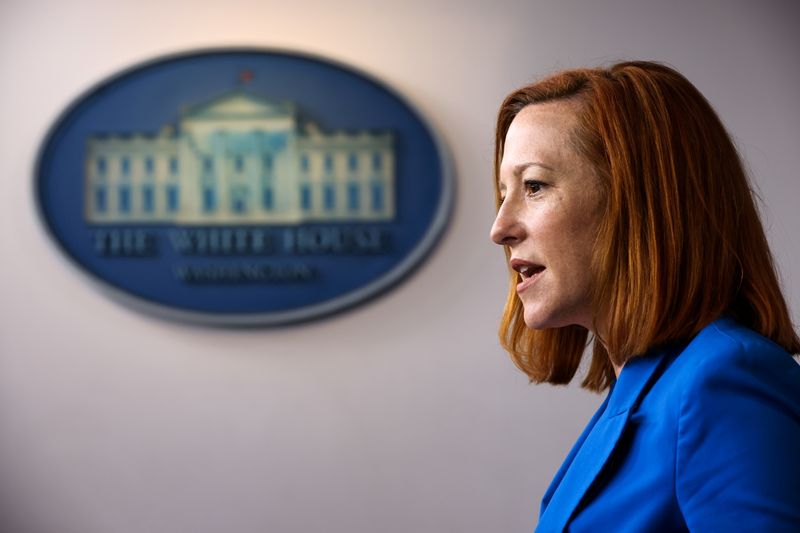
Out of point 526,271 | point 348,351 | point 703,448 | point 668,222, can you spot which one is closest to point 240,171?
point 348,351

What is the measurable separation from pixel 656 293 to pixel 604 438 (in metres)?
0.18

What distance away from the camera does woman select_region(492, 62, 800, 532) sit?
0.84 metres

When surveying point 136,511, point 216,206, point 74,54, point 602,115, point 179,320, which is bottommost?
point 136,511

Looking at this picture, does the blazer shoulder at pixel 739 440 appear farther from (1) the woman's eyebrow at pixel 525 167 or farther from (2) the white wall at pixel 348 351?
(2) the white wall at pixel 348 351

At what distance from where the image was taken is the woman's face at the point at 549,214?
111 cm

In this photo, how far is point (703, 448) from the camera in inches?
33.2

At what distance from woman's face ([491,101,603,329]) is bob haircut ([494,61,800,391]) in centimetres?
2

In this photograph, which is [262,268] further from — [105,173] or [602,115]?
[602,115]

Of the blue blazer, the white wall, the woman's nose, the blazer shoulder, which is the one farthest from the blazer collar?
the white wall

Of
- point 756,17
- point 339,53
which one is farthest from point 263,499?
point 756,17

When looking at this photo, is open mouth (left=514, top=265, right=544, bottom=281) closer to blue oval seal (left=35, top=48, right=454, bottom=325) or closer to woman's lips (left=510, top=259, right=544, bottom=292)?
woman's lips (left=510, top=259, right=544, bottom=292)

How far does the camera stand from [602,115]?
3.53 feet

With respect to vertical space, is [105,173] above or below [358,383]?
above

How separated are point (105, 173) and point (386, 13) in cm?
107
